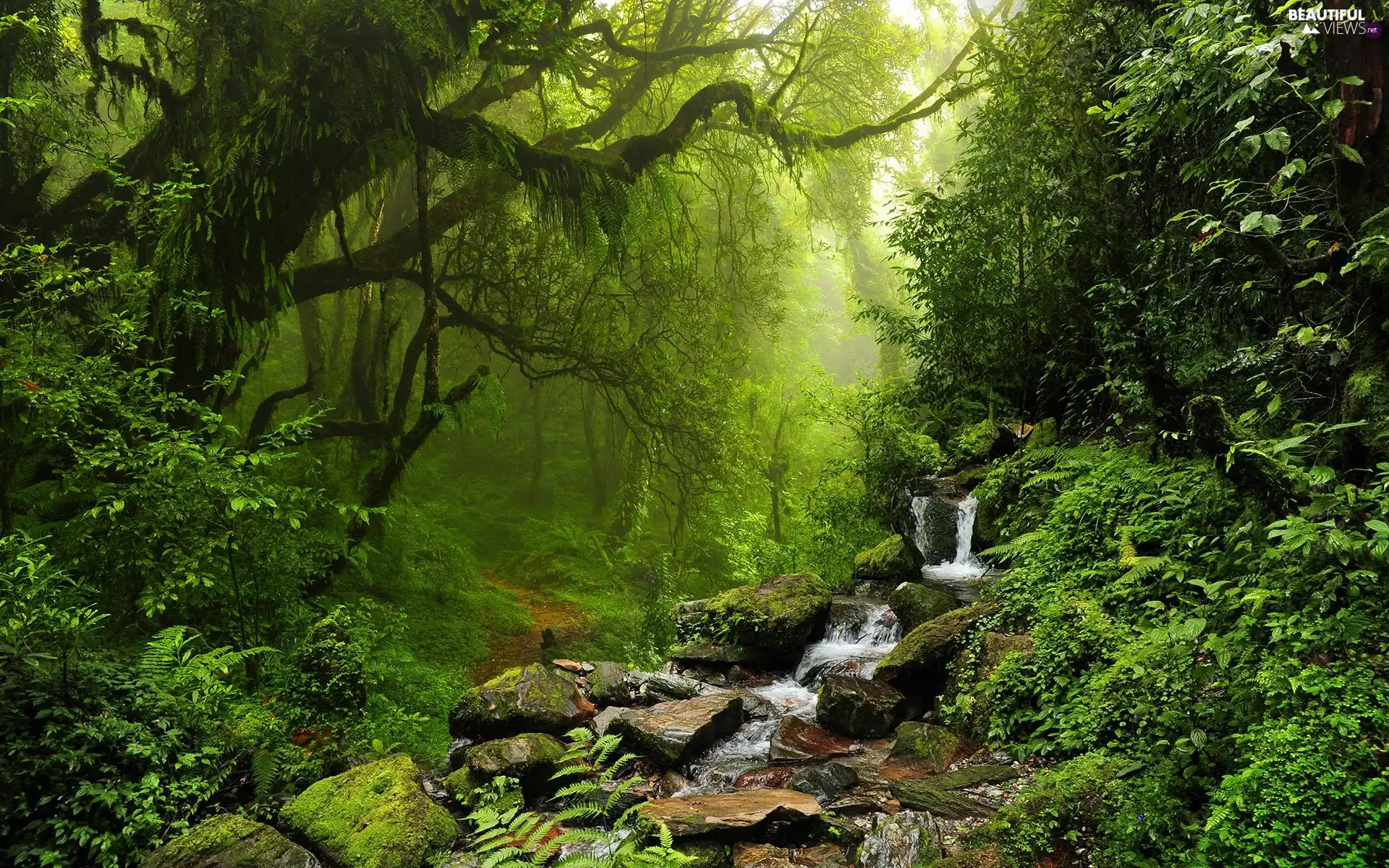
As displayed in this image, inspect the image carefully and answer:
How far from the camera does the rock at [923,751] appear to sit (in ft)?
16.2

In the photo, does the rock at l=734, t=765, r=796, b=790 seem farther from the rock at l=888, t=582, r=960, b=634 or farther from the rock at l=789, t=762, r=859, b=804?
the rock at l=888, t=582, r=960, b=634

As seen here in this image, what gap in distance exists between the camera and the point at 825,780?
4977 millimetres

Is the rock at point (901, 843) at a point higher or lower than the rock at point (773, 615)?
higher

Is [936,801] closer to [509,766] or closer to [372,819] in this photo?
[509,766]

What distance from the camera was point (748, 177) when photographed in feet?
48.2

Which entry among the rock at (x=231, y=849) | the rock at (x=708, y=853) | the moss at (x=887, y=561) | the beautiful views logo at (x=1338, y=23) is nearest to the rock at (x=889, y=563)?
the moss at (x=887, y=561)

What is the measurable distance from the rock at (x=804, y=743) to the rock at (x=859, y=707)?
114mm

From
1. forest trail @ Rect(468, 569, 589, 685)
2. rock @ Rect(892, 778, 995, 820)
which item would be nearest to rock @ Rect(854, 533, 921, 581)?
rock @ Rect(892, 778, 995, 820)

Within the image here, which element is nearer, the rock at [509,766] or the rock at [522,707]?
the rock at [509,766]

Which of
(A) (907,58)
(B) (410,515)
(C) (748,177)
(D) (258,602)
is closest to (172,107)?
(D) (258,602)

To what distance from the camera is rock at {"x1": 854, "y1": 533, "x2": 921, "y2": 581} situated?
902 cm

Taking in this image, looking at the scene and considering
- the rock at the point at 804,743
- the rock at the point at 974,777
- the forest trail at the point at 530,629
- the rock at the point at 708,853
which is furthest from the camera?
the forest trail at the point at 530,629

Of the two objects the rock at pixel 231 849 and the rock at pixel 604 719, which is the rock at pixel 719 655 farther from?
the rock at pixel 231 849

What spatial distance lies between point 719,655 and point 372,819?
4.46 metres
